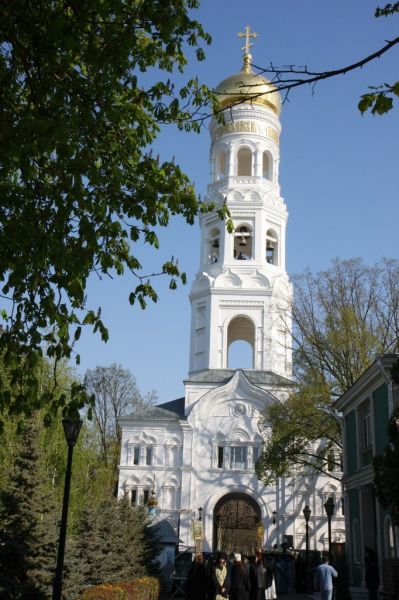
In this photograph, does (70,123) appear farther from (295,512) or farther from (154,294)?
(295,512)

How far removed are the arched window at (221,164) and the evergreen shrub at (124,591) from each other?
29701 millimetres

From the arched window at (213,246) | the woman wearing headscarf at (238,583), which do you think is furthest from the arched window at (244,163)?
the woman wearing headscarf at (238,583)

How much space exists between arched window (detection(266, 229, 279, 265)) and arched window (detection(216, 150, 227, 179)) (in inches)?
190

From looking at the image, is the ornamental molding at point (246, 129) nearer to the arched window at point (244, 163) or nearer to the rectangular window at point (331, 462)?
the arched window at point (244, 163)

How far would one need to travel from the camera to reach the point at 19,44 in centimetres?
755

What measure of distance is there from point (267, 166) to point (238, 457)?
18528 millimetres

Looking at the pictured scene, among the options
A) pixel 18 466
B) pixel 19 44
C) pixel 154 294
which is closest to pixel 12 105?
pixel 19 44

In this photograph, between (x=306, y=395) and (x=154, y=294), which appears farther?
(x=306, y=395)

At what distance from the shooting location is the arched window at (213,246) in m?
42.6

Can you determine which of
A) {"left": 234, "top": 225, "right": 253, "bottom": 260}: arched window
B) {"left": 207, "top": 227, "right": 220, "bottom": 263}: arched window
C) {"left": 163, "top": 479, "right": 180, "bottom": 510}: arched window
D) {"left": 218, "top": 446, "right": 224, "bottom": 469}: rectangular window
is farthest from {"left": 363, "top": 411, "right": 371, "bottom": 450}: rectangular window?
{"left": 207, "top": 227, "right": 220, "bottom": 263}: arched window

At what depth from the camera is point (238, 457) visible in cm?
3844

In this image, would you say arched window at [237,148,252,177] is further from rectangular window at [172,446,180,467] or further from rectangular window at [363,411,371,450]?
rectangular window at [363,411,371,450]

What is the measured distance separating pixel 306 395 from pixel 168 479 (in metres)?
15.1

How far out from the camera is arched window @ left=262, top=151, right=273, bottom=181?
1734 inches
